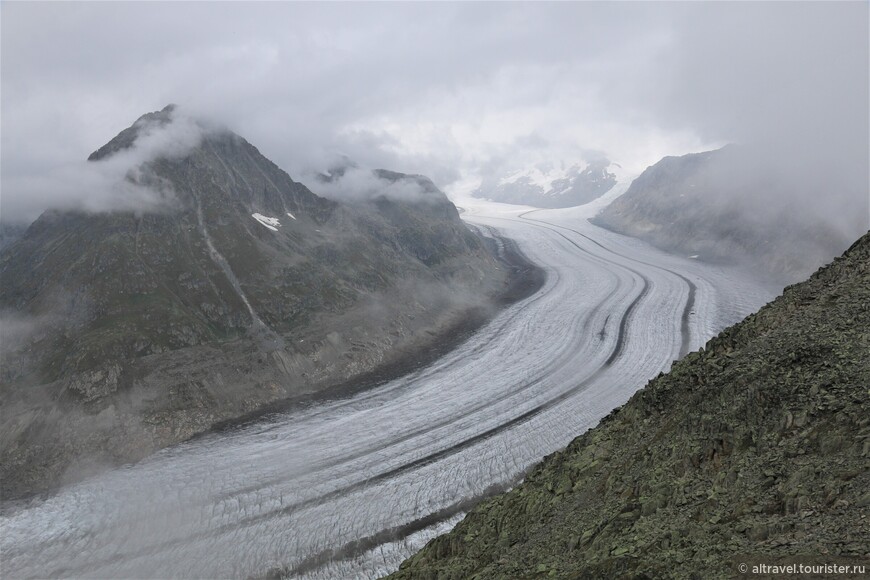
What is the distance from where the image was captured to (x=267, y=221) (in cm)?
6688

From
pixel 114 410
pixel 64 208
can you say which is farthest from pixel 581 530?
pixel 64 208

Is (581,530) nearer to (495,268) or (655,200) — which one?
(495,268)

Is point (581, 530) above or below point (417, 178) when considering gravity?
below

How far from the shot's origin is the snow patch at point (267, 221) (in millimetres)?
65600

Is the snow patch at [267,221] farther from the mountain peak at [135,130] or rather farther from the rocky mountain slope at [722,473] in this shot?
the rocky mountain slope at [722,473]

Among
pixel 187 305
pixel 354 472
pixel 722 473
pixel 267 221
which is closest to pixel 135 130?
pixel 267 221

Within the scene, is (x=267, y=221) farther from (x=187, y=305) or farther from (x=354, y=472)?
(x=354, y=472)

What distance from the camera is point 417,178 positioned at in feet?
370

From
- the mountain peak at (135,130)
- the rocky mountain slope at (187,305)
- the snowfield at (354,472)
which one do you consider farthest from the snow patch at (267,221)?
the snowfield at (354,472)

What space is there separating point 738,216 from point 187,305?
10005 centimetres

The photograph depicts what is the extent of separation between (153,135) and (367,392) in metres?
46.3

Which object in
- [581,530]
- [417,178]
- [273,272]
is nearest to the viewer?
[581,530]

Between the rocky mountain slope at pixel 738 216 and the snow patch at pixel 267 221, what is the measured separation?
2907 inches

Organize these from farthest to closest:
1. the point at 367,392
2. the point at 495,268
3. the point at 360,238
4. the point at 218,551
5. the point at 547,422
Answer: the point at 495,268, the point at 360,238, the point at 367,392, the point at 547,422, the point at 218,551
